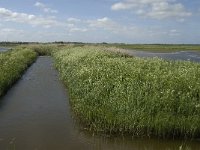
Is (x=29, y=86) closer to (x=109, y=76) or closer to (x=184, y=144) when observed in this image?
(x=109, y=76)

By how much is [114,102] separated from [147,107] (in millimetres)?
1187

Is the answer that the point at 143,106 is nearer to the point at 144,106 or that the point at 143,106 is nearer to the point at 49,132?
the point at 144,106

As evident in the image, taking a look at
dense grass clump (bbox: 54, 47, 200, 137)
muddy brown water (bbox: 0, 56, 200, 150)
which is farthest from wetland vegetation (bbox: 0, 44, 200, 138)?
muddy brown water (bbox: 0, 56, 200, 150)

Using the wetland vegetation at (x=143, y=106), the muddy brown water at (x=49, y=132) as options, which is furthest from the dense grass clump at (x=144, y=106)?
the muddy brown water at (x=49, y=132)

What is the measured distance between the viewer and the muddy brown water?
11539mm

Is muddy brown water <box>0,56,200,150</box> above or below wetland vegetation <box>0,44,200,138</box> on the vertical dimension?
below

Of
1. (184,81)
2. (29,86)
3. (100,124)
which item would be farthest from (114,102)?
(29,86)

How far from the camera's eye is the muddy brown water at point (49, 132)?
11539 millimetres

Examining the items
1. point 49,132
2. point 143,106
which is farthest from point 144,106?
point 49,132

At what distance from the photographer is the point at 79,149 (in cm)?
1125

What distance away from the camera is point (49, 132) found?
12961 mm

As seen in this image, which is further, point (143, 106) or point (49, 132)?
point (49, 132)

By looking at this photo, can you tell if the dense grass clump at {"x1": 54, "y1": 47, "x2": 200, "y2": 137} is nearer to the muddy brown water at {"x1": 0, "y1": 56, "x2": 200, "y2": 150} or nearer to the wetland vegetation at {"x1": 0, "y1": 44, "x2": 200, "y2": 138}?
the wetland vegetation at {"x1": 0, "y1": 44, "x2": 200, "y2": 138}

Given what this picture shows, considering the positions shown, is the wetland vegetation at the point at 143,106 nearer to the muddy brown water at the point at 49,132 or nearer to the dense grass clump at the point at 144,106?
the dense grass clump at the point at 144,106
